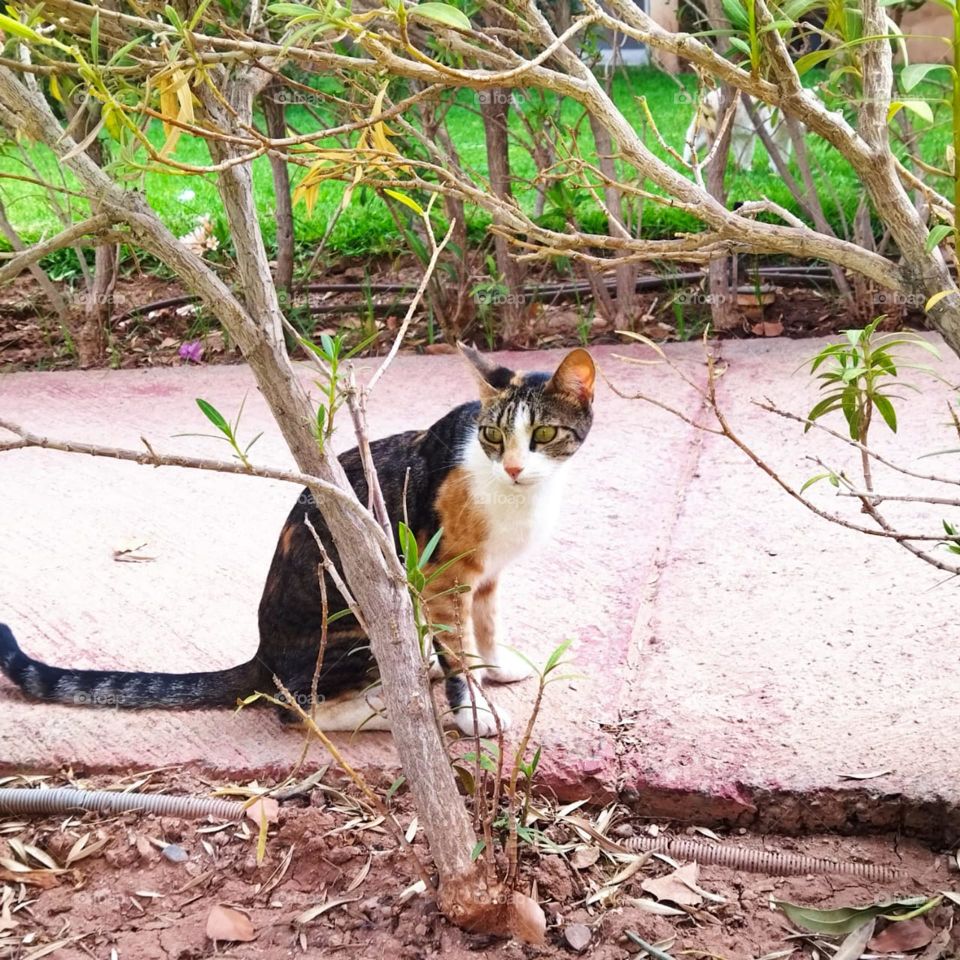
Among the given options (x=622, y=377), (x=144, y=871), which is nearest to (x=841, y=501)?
(x=622, y=377)

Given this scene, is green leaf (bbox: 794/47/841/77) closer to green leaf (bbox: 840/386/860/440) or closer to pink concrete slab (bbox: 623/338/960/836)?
green leaf (bbox: 840/386/860/440)

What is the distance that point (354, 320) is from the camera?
18.7 ft

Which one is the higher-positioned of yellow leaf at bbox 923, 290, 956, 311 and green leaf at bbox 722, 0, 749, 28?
green leaf at bbox 722, 0, 749, 28

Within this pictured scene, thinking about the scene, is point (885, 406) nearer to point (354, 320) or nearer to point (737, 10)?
point (737, 10)

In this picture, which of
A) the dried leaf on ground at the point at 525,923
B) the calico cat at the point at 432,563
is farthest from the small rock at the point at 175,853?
the dried leaf on ground at the point at 525,923

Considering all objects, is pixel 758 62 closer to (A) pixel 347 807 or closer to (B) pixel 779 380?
(A) pixel 347 807

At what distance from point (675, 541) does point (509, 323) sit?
211cm

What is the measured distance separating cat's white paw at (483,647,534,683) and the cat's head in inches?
19.0

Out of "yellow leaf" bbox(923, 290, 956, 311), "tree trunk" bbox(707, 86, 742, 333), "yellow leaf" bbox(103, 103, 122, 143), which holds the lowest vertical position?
"tree trunk" bbox(707, 86, 742, 333)

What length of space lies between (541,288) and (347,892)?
3.96 metres

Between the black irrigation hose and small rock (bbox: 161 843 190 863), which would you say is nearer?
small rock (bbox: 161 843 190 863)

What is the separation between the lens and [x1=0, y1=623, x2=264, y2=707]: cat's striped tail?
105 inches

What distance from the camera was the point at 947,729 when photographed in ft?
7.79

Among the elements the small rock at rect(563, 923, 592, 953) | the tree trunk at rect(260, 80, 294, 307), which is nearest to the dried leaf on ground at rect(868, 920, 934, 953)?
the small rock at rect(563, 923, 592, 953)
